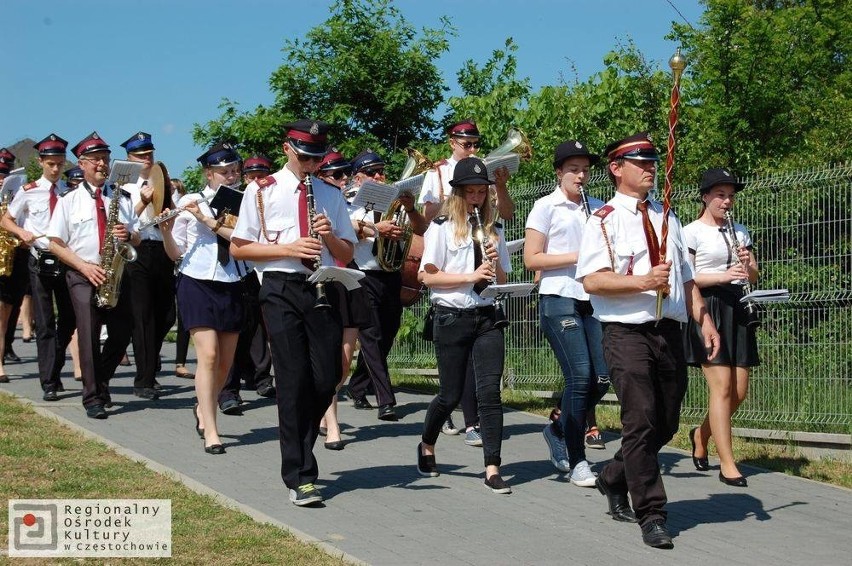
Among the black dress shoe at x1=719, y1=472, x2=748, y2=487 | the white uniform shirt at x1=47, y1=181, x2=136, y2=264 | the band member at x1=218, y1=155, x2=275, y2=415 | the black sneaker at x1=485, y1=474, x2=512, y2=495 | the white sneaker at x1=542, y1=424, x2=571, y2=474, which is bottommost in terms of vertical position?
the black dress shoe at x1=719, y1=472, x2=748, y2=487

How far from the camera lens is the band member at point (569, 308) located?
28.7ft

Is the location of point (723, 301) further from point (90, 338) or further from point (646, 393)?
point (90, 338)

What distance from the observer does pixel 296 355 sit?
793 centimetres

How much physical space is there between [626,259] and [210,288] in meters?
3.82

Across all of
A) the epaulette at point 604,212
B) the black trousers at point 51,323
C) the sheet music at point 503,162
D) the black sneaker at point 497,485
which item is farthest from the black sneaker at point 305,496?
the black trousers at point 51,323

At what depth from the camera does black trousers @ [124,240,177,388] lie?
1228 centimetres

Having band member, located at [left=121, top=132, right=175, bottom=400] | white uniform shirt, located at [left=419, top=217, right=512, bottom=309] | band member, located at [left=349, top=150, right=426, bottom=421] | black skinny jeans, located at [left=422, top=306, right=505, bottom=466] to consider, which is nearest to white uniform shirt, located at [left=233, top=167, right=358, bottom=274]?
white uniform shirt, located at [left=419, top=217, right=512, bottom=309]

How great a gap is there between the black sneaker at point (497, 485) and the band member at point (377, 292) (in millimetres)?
3100

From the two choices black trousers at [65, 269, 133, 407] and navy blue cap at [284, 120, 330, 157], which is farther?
black trousers at [65, 269, 133, 407]

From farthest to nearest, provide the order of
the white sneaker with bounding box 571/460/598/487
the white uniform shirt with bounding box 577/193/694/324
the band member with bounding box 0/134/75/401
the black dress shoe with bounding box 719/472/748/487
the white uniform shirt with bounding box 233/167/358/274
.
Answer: the band member with bounding box 0/134/75/401
the black dress shoe with bounding box 719/472/748/487
the white sneaker with bounding box 571/460/598/487
the white uniform shirt with bounding box 233/167/358/274
the white uniform shirt with bounding box 577/193/694/324

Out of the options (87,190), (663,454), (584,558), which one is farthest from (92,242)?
(584,558)

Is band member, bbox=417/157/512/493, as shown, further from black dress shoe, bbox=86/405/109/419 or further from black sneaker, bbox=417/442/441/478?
black dress shoe, bbox=86/405/109/419

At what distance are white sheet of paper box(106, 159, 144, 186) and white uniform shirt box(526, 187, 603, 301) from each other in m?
3.79

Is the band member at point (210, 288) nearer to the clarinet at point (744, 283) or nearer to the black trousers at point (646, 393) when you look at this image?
the black trousers at point (646, 393)
